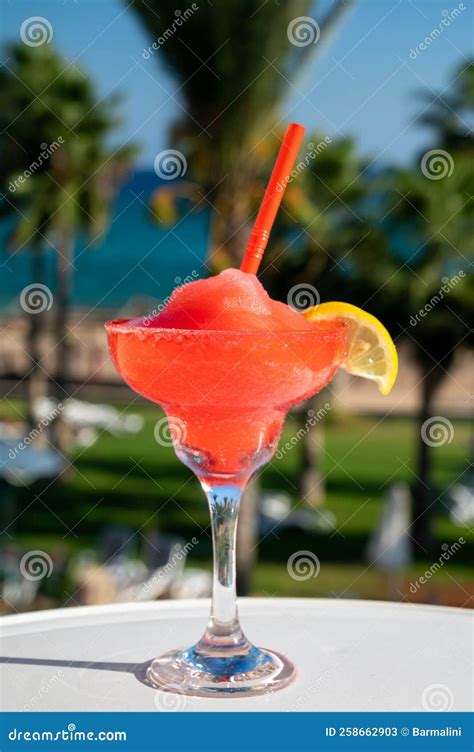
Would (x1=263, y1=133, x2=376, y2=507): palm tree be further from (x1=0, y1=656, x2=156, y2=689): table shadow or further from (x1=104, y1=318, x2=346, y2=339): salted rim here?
(x1=0, y1=656, x2=156, y2=689): table shadow

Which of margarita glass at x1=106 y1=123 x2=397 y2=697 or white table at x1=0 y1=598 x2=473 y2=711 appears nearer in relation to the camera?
white table at x1=0 y1=598 x2=473 y2=711

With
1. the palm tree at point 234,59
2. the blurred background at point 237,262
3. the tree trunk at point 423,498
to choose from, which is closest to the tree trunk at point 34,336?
the blurred background at point 237,262

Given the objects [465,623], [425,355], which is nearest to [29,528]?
[425,355]

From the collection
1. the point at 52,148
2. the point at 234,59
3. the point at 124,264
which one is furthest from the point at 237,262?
the point at 124,264

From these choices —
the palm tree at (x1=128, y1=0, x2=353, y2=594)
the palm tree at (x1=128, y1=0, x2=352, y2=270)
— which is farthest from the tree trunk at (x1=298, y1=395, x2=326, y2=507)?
the palm tree at (x1=128, y1=0, x2=352, y2=270)

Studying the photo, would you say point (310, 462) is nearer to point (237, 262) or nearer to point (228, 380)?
point (237, 262)

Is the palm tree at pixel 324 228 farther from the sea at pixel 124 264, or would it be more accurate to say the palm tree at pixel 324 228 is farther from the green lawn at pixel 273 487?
the sea at pixel 124 264
